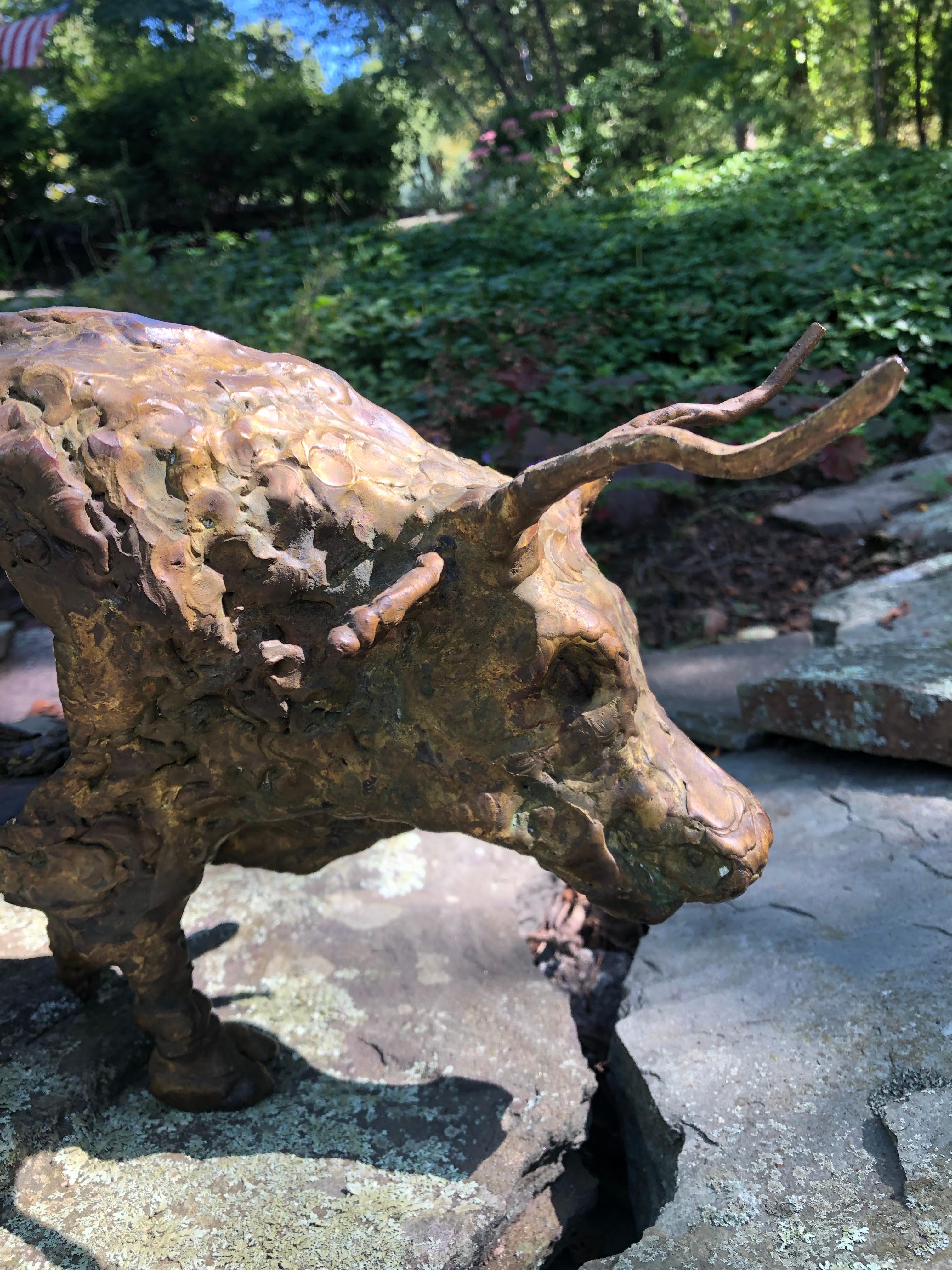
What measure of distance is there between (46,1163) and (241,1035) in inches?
18.2

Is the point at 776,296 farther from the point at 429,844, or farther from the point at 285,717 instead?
the point at 285,717

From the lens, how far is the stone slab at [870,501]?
5.39 metres

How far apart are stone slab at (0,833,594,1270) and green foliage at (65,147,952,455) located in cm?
314

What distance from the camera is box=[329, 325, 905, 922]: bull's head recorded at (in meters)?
1.62

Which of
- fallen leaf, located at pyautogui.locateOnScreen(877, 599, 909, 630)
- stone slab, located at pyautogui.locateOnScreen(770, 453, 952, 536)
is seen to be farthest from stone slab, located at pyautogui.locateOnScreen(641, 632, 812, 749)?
stone slab, located at pyautogui.locateOnScreen(770, 453, 952, 536)

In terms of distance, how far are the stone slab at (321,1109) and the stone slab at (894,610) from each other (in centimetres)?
182

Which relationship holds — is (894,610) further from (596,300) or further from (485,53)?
(485,53)

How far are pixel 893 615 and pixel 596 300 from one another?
13.0ft

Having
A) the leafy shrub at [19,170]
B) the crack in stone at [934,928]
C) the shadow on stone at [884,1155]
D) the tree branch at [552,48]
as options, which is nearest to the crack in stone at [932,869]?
the crack in stone at [934,928]

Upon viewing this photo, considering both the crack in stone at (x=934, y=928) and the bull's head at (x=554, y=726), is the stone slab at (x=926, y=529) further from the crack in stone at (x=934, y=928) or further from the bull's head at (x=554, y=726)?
the bull's head at (x=554, y=726)

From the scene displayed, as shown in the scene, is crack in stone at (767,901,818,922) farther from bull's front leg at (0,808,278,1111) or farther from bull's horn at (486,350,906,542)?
bull's horn at (486,350,906,542)

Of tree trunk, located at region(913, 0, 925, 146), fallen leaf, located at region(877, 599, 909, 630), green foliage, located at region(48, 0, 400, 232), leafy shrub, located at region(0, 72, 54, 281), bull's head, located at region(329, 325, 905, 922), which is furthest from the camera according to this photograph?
green foliage, located at region(48, 0, 400, 232)

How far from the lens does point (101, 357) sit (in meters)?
→ 1.76

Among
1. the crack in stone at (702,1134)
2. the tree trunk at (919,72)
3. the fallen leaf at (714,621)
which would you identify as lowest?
the fallen leaf at (714,621)
